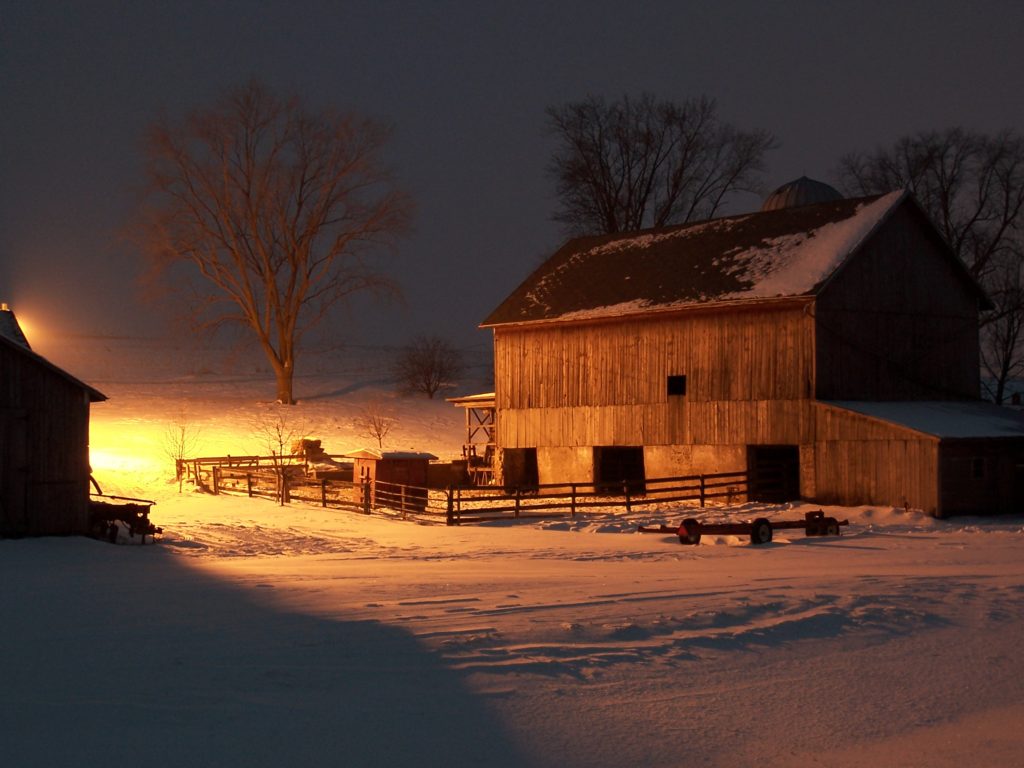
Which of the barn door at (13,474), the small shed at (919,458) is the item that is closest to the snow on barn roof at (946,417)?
the small shed at (919,458)

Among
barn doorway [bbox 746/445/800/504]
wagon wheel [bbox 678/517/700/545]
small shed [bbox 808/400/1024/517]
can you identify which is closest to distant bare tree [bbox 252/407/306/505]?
barn doorway [bbox 746/445/800/504]

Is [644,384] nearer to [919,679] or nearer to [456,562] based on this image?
[456,562]

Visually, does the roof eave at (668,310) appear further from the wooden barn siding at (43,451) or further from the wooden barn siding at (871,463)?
the wooden barn siding at (43,451)

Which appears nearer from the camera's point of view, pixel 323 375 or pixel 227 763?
pixel 227 763

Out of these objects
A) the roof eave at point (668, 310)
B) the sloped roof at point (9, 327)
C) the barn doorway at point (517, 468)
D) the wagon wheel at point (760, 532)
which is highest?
the roof eave at point (668, 310)

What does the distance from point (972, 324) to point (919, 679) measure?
2862 cm

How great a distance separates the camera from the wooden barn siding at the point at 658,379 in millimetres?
31234

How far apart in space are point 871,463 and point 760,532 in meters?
8.77

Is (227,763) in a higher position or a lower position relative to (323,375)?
lower

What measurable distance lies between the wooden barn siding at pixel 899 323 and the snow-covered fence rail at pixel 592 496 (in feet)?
13.1

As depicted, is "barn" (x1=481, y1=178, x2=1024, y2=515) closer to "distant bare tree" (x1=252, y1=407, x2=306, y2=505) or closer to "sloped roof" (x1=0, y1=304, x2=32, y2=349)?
"distant bare tree" (x1=252, y1=407, x2=306, y2=505)

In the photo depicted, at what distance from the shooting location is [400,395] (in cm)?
7050

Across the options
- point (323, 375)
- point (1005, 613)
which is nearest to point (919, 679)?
point (1005, 613)

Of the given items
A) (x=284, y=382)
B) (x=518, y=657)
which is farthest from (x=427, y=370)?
(x=518, y=657)
